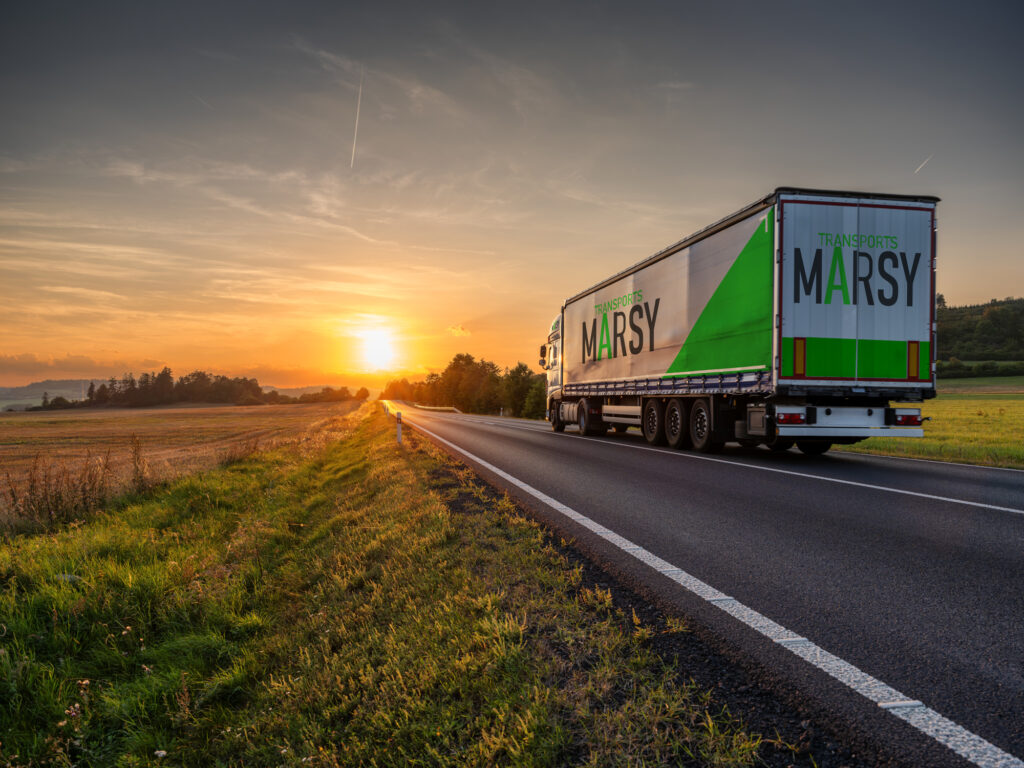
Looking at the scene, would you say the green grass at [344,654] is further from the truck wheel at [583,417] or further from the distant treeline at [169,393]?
the distant treeline at [169,393]

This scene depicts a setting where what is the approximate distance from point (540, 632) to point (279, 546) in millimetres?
5234

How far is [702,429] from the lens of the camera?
11.9 metres

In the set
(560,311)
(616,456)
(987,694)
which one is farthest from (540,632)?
(560,311)

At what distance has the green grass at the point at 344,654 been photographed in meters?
2.39

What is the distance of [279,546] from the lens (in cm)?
734

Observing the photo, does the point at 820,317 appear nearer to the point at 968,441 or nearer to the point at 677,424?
the point at 677,424

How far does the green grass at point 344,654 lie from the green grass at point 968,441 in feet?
31.9

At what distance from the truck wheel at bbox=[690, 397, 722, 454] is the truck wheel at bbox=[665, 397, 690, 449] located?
195 millimetres

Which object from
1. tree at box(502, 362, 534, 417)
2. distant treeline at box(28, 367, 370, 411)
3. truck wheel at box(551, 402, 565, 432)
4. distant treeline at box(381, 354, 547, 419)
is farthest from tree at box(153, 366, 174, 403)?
truck wheel at box(551, 402, 565, 432)

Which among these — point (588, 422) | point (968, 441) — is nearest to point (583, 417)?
point (588, 422)

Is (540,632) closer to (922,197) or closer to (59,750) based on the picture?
(59,750)

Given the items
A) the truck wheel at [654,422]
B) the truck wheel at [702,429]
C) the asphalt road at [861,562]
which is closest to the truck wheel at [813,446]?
the truck wheel at [702,429]

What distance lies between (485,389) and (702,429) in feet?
256

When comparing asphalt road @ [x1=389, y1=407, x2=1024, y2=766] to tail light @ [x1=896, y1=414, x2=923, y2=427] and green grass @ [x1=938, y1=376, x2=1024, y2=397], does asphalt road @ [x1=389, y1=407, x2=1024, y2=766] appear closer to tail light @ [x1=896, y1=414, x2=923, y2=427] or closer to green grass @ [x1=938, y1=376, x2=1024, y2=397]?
tail light @ [x1=896, y1=414, x2=923, y2=427]
